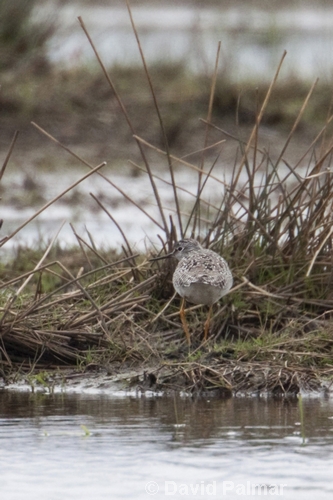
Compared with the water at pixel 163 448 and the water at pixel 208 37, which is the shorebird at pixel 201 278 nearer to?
the water at pixel 163 448

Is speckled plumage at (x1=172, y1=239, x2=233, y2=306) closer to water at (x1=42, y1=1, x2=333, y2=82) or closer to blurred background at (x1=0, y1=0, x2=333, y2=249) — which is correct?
blurred background at (x1=0, y1=0, x2=333, y2=249)

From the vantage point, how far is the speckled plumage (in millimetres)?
6344

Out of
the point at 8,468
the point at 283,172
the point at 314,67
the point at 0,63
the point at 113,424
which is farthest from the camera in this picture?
the point at 314,67

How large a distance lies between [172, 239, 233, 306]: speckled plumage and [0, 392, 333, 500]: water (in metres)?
0.64

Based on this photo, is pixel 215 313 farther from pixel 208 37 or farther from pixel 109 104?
pixel 208 37

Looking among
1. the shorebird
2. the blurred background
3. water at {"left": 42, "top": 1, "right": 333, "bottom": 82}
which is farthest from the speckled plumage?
water at {"left": 42, "top": 1, "right": 333, "bottom": 82}

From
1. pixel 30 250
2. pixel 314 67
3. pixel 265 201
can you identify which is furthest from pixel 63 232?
pixel 314 67

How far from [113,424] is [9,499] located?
1096 millimetres

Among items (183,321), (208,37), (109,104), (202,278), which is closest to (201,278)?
(202,278)

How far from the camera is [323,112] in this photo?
16.7 metres

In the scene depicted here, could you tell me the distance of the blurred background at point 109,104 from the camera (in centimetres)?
1327

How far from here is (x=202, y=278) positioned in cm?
630

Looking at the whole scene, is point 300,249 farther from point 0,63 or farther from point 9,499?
point 0,63

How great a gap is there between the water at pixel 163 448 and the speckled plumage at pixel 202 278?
2.10 feet
